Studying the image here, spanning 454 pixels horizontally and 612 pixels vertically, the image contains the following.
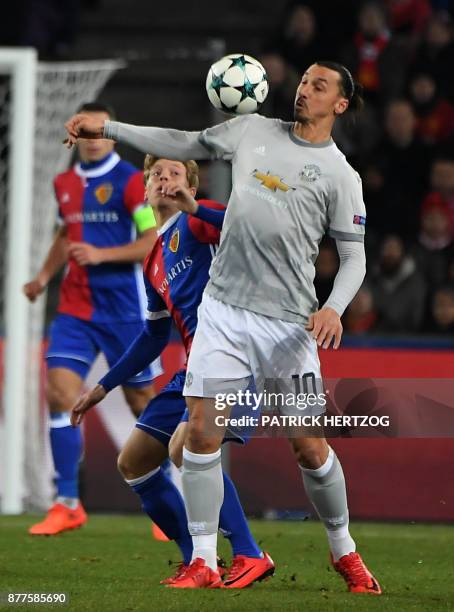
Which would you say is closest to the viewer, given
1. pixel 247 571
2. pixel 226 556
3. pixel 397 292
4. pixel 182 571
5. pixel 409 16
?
pixel 182 571

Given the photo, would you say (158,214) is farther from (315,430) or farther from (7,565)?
(7,565)

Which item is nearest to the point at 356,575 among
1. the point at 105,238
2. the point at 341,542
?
the point at 341,542

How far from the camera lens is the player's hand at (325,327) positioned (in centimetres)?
490

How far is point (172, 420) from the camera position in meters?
5.59

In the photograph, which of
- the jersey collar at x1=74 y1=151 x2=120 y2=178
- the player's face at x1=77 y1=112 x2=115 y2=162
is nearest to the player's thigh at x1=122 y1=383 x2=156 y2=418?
the jersey collar at x1=74 y1=151 x2=120 y2=178

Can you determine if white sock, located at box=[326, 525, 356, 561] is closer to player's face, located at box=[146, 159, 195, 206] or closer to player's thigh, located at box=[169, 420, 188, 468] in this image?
player's thigh, located at box=[169, 420, 188, 468]

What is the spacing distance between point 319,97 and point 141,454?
1.55 m

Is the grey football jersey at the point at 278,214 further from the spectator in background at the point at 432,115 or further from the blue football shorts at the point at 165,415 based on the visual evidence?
the spectator in background at the point at 432,115

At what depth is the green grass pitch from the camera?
4.96 m

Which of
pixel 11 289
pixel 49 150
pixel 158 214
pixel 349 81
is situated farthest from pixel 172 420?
pixel 49 150

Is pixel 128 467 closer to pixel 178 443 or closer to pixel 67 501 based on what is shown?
pixel 178 443

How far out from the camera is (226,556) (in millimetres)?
6746

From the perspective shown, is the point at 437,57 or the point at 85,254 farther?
the point at 437,57

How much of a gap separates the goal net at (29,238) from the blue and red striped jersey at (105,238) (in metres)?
1.21
